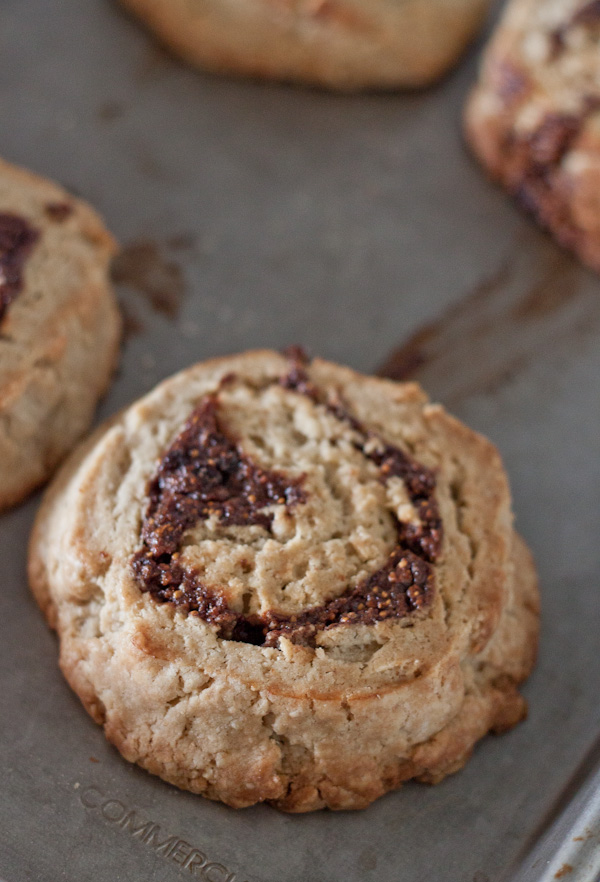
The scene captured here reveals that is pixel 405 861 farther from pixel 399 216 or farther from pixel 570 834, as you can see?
pixel 399 216

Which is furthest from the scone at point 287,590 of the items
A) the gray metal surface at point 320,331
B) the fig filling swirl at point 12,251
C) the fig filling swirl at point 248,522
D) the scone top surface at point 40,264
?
the fig filling swirl at point 12,251

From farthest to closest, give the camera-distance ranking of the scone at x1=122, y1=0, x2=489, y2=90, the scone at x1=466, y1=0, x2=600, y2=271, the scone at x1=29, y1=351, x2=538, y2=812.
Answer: the scone at x1=122, y1=0, x2=489, y2=90
the scone at x1=466, y1=0, x2=600, y2=271
the scone at x1=29, y1=351, x2=538, y2=812

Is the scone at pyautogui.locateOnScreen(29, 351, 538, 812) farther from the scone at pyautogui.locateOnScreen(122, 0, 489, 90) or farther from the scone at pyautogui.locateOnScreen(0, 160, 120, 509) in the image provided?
the scone at pyautogui.locateOnScreen(122, 0, 489, 90)

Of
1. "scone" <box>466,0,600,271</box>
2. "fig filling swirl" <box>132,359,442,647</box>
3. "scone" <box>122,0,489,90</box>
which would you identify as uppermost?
"scone" <box>466,0,600,271</box>

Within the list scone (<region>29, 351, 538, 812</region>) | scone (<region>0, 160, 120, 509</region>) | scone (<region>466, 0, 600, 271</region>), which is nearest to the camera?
scone (<region>29, 351, 538, 812</region>)

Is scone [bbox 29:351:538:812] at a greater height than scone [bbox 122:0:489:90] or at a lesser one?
lesser

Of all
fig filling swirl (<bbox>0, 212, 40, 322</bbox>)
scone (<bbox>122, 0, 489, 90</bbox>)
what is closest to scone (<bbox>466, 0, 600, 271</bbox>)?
scone (<bbox>122, 0, 489, 90</bbox>)
